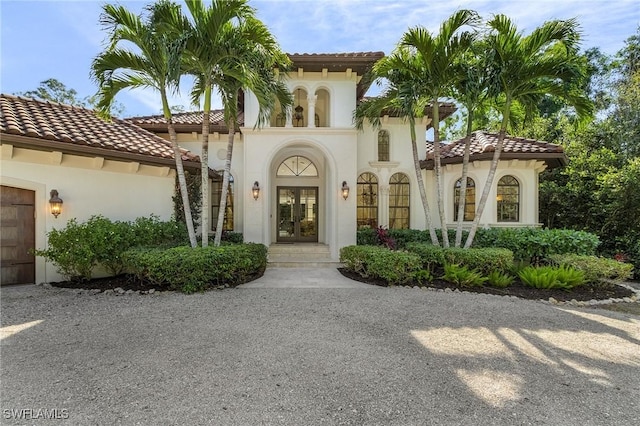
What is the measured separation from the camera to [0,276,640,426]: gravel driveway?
2.68 m

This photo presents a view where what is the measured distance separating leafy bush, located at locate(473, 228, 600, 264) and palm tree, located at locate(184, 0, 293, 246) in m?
7.97

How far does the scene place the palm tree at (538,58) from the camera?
23.6ft

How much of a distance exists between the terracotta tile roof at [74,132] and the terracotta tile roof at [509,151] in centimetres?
901

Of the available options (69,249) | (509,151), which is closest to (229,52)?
(69,249)

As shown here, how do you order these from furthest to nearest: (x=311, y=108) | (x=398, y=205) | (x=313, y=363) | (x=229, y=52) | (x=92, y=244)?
(x=398, y=205) → (x=311, y=108) → (x=229, y=52) → (x=92, y=244) → (x=313, y=363)

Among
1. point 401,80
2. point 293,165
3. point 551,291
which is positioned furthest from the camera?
point 293,165

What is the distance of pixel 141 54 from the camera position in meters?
6.89

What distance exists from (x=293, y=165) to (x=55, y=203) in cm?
794

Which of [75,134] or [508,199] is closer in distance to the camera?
[75,134]

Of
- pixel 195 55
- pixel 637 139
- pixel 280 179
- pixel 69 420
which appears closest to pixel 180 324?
pixel 69 420

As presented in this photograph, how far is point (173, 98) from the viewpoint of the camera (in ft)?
23.3

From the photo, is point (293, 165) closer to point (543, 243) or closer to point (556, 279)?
point (543, 243)

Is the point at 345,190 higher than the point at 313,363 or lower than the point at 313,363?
higher

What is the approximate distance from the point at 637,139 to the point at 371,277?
12.2 meters
